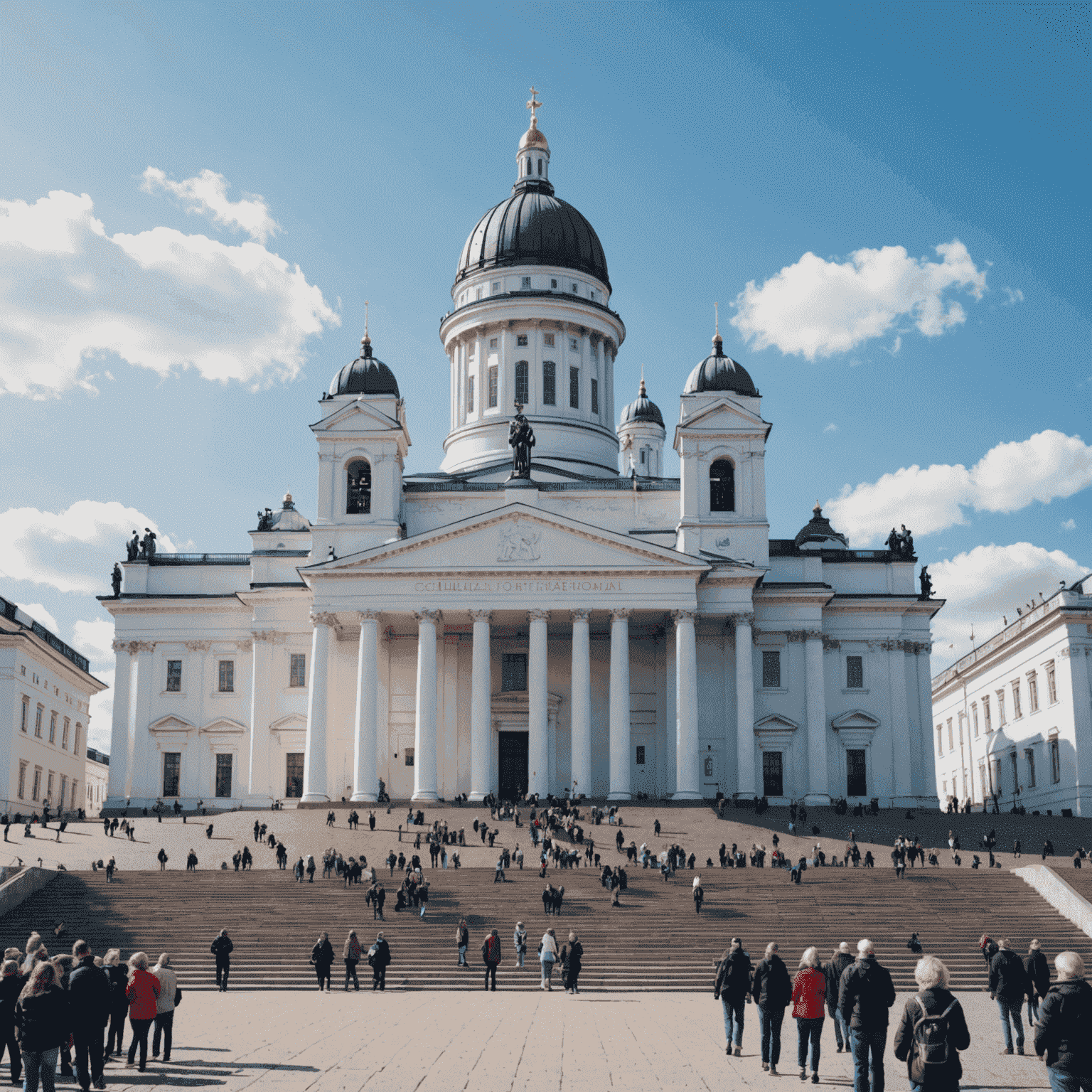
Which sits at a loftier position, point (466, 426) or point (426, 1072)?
point (466, 426)

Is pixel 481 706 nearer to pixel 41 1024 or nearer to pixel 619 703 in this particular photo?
pixel 619 703

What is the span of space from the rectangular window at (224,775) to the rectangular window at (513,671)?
14075 millimetres

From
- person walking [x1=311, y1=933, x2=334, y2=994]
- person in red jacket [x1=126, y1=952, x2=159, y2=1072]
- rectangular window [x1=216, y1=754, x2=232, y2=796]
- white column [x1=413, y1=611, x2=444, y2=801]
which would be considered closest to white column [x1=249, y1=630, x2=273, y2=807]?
rectangular window [x1=216, y1=754, x2=232, y2=796]

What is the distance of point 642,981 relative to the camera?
32219mm

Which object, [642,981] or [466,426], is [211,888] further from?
[466,426]

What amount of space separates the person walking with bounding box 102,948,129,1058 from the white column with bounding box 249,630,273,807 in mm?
47027

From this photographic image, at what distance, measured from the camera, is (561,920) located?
1460 inches

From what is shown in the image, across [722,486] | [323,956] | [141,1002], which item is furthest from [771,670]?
[141,1002]

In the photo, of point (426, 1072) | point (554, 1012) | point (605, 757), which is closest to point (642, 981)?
point (554, 1012)

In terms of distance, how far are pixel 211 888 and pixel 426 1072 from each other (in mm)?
25327

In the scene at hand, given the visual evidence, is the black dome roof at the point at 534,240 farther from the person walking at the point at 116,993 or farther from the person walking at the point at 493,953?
the person walking at the point at 116,993

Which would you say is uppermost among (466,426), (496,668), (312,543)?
(466,426)

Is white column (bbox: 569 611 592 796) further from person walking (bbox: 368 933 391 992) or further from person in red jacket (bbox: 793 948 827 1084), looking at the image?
person in red jacket (bbox: 793 948 827 1084)

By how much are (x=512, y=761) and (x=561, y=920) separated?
28.7m
